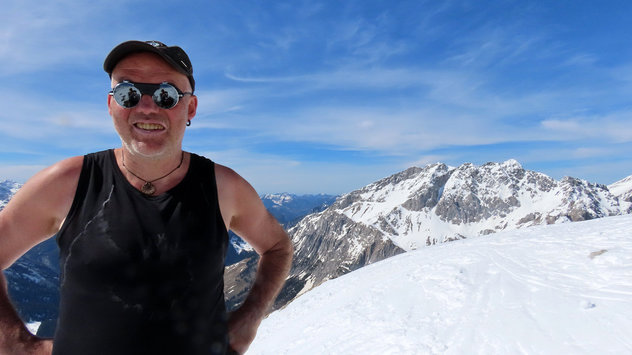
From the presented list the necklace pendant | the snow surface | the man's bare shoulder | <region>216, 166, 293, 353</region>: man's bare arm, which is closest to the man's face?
the necklace pendant

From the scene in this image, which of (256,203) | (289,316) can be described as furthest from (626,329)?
(289,316)

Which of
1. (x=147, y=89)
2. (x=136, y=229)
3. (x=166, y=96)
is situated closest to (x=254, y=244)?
(x=136, y=229)

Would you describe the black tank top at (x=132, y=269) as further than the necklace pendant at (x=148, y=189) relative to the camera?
No

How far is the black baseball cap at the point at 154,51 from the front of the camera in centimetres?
305

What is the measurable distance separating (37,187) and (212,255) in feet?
5.08

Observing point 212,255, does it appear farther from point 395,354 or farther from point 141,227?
point 395,354

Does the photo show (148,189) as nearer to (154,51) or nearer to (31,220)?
(31,220)

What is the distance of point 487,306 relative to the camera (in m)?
9.90

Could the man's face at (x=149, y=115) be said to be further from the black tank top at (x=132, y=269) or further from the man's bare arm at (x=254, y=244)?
the man's bare arm at (x=254, y=244)

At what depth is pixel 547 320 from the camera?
8.38 metres

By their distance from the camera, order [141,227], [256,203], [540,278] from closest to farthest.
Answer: [141,227] → [256,203] → [540,278]

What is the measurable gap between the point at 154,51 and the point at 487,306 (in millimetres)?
10394

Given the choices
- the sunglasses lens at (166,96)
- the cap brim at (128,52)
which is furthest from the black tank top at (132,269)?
the cap brim at (128,52)

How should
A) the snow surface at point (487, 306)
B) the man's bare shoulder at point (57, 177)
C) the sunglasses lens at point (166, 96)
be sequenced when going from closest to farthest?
the man's bare shoulder at point (57, 177) < the sunglasses lens at point (166, 96) < the snow surface at point (487, 306)
